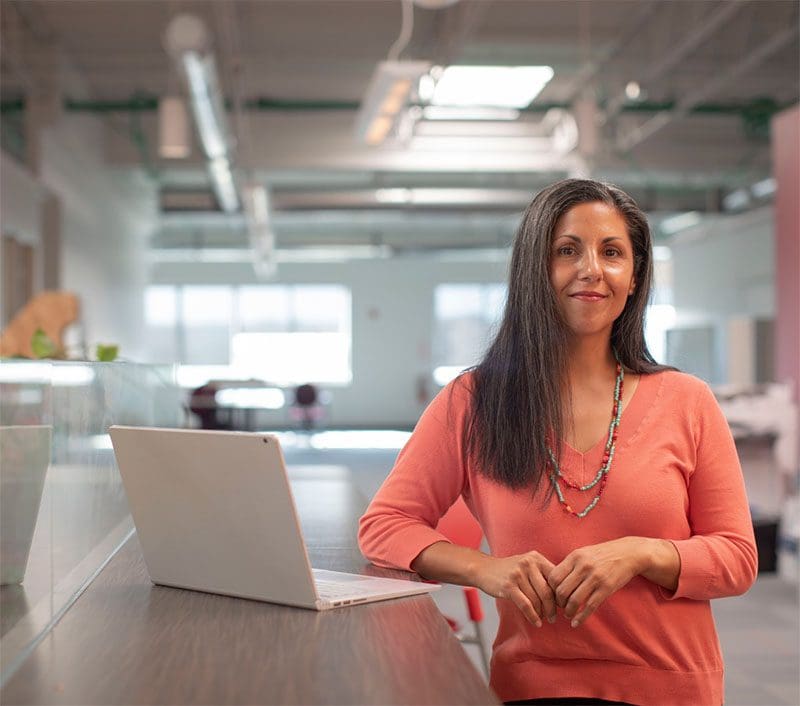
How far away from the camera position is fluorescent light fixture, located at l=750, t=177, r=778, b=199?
13047mm

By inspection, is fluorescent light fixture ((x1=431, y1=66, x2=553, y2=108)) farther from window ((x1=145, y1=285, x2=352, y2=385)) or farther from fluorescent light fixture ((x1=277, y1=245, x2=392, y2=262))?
window ((x1=145, y1=285, x2=352, y2=385))

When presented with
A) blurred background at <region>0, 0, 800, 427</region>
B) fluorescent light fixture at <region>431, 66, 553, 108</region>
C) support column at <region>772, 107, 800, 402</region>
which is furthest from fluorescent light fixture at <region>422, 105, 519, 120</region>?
support column at <region>772, 107, 800, 402</region>

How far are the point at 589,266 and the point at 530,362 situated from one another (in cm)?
20

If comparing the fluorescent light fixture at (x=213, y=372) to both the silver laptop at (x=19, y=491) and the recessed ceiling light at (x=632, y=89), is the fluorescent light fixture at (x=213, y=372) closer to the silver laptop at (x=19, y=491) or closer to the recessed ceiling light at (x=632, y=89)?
the recessed ceiling light at (x=632, y=89)

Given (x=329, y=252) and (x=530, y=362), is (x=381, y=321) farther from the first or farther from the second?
(x=530, y=362)

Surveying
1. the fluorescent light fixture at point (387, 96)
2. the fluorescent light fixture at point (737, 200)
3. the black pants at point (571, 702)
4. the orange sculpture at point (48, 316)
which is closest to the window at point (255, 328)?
the fluorescent light fixture at point (737, 200)

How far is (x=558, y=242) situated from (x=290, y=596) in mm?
760

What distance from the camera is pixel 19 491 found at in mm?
1594

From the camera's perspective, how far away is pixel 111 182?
12570mm

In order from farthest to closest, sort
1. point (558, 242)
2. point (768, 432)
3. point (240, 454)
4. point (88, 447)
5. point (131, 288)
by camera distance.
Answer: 1. point (131, 288)
2. point (768, 432)
3. point (88, 447)
4. point (558, 242)
5. point (240, 454)

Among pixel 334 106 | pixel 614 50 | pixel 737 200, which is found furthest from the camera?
pixel 737 200

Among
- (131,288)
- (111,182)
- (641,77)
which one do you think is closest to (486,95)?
(641,77)


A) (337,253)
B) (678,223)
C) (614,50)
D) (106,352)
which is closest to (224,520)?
(106,352)

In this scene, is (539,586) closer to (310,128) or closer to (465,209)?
(310,128)
